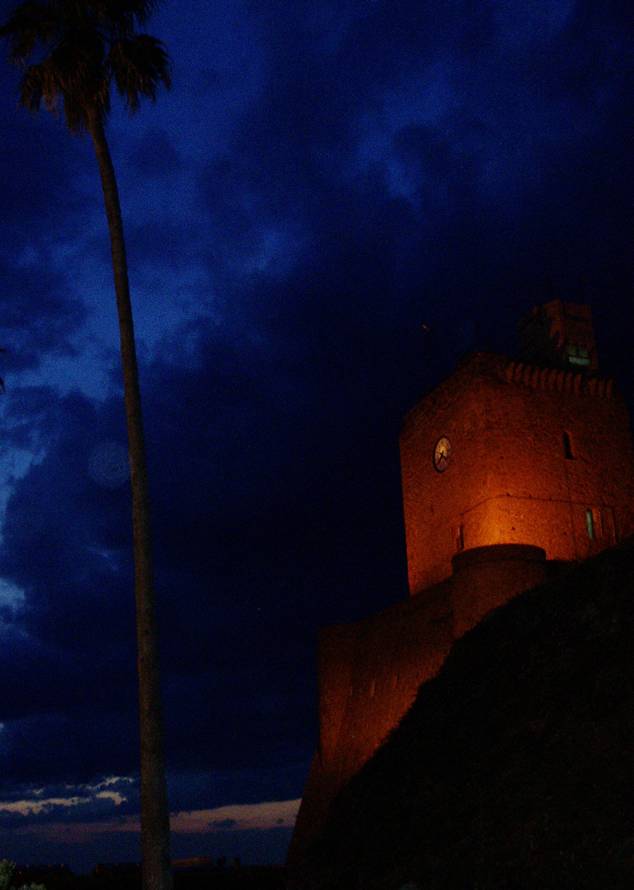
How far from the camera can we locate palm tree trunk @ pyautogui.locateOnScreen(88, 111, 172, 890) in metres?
12.3

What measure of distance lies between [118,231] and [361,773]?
16704 millimetres

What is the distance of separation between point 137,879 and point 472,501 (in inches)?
693

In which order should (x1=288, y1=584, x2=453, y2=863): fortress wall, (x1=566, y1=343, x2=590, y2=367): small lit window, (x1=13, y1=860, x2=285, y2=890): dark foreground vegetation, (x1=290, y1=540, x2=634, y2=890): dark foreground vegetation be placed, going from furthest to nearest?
(x1=566, y1=343, x2=590, y2=367): small lit window < (x1=288, y1=584, x2=453, y2=863): fortress wall < (x1=13, y1=860, x2=285, y2=890): dark foreground vegetation < (x1=290, y1=540, x2=634, y2=890): dark foreground vegetation

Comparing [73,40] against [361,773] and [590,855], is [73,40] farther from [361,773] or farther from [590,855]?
[361,773]

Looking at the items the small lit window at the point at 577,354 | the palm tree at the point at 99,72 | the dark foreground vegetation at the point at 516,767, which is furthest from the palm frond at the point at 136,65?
the small lit window at the point at 577,354

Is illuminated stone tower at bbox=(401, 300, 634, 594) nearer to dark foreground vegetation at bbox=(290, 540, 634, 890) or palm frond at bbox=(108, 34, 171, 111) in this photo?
dark foreground vegetation at bbox=(290, 540, 634, 890)

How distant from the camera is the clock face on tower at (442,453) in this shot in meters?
37.5

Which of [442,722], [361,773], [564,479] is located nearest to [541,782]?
[442,722]

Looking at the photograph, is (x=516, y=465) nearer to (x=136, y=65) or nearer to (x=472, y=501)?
(x=472, y=501)

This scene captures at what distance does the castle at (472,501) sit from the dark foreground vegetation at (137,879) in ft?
5.65

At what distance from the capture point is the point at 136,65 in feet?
53.0

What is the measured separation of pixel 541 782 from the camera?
16.3 m

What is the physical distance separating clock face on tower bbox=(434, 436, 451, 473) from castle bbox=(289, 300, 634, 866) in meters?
0.07

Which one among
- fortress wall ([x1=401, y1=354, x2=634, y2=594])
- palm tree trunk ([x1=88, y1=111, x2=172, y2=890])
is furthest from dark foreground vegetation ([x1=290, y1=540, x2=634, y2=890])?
fortress wall ([x1=401, y1=354, x2=634, y2=594])
